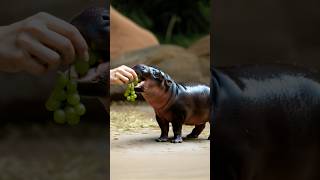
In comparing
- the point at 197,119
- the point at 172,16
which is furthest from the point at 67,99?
the point at 172,16

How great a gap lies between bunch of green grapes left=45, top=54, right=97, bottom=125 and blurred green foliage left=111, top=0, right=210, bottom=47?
1.42 meters

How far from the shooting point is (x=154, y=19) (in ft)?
10.5

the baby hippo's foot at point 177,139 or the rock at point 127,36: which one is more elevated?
the rock at point 127,36

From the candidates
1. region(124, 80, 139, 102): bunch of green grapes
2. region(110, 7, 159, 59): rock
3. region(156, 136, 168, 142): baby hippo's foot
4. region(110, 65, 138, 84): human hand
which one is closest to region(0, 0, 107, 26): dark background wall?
region(110, 65, 138, 84): human hand

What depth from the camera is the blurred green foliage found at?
9.87 feet

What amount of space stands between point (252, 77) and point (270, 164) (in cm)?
31

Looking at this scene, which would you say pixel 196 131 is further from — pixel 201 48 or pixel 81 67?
pixel 201 48

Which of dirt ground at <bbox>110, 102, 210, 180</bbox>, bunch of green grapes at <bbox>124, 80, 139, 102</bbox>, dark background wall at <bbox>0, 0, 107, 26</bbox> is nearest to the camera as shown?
dark background wall at <bbox>0, 0, 107, 26</bbox>

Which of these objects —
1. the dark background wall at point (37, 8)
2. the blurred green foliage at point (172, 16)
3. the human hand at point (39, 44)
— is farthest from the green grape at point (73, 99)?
the blurred green foliage at point (172, 16)

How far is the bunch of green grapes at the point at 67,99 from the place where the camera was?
164 cm

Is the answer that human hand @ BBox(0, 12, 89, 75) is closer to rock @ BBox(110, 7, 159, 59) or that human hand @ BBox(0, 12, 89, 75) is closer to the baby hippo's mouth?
the baby hippo's mouth

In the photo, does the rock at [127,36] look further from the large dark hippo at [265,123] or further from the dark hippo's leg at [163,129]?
the large dark hippo at [265,123]

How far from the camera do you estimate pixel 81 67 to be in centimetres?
165

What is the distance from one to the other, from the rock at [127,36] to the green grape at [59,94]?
5.29 ft
